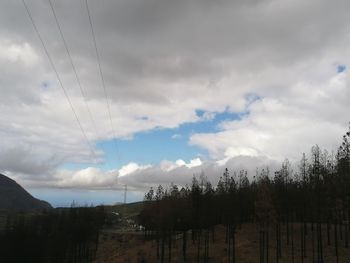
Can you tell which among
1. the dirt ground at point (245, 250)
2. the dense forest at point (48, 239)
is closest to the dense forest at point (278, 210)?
the dirt ground at point (245, 250)

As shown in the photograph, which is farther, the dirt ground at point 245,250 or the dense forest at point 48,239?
the dense forest at point 48,239

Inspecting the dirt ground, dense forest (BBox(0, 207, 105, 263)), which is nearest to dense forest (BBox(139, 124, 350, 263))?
the dirt ground

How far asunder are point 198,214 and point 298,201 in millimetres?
17845

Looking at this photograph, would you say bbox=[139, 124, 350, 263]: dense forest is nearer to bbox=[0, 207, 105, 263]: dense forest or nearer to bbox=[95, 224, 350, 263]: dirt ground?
bbox=[95, 224, 350, 263]: dirt ground

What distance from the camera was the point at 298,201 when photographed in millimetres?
64562

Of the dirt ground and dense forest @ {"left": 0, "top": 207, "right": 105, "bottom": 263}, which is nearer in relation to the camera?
the dirt ground

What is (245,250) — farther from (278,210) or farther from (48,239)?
(48,239)

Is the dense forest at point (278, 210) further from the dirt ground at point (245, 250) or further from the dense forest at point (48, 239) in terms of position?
the dense forest at point (48, 239)

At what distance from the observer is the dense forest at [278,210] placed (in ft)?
173

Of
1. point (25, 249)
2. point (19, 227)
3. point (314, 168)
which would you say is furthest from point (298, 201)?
point (19, 227)

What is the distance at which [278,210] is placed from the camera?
64.6 meters

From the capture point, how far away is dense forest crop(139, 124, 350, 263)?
52781 mm

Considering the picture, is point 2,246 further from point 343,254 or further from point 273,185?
point 343,254

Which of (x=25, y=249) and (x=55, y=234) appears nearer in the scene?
(x=25, y=249)
